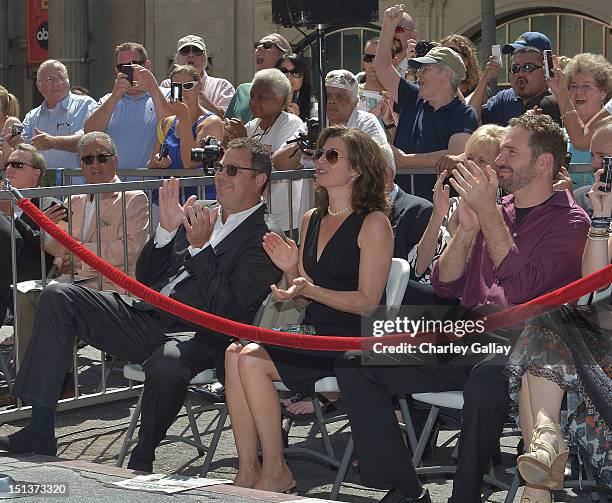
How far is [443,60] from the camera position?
818cm

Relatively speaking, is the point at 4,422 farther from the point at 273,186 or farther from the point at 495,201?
the point at 495,201

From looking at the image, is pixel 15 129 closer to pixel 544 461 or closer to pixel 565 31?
pixel 544 461

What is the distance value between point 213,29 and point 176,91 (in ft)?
59.0

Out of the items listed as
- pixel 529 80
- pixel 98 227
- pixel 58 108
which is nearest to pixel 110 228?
pixel 98 227

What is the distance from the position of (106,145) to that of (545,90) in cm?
297

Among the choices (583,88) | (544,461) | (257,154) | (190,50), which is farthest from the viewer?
(190,50)

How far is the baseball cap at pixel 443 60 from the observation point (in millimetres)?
8141

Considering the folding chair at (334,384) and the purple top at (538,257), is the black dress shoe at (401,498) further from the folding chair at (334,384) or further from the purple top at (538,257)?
the purple top at (538,257)

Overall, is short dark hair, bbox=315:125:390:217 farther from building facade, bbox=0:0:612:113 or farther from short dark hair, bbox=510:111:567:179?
building facade, bbox=0:0:612:113

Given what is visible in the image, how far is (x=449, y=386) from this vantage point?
564 cm

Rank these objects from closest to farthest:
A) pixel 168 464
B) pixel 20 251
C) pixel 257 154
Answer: pixel 168 464
pixel 257 154
pixel 20 251

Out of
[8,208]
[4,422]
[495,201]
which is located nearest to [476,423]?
[495,201]

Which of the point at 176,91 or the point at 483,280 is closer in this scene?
the point at 483,280

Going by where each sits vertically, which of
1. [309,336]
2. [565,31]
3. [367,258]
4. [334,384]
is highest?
[565,31]
